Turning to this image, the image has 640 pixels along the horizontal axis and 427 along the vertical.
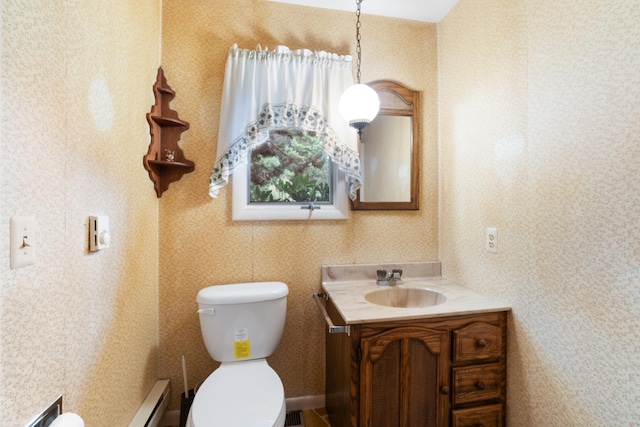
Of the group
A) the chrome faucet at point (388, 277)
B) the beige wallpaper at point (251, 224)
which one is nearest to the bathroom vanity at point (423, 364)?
the chrome faucet at point (388, 277)

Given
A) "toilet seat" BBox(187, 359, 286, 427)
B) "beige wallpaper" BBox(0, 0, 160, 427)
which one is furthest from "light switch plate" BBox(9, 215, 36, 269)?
"toilet seat" BBox(187, 359, 286, 427)

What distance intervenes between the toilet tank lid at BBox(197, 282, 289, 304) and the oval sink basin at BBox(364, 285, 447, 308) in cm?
52

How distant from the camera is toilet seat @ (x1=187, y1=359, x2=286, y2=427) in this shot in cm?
102

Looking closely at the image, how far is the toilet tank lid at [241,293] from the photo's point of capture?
1395mm

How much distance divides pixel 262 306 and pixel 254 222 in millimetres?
486

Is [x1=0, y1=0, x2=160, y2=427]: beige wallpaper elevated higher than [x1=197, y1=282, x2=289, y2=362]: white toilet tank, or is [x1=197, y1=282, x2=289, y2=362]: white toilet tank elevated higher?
[x1=0, y1=0, x2=160, y2=427]: beige wallpaper

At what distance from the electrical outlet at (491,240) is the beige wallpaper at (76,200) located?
5.65 feet

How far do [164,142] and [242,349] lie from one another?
1.21 meters

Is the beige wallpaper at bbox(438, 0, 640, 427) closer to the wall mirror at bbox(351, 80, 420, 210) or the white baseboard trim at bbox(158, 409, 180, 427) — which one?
the wall mirror at bbox(351, 80, 420, 210)

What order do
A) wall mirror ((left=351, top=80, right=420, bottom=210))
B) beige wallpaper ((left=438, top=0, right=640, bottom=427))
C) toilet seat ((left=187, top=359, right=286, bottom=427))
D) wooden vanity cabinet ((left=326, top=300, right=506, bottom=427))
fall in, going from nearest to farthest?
beige wallpaper ((left=438, top=0, right=640, bottom=427)), toilet seat ((left=187, top=359, right=286, bottom=427)), wooden vanity cabinet ((left=326, top=300, right=506, bottom=427)), wall mirror ((left=351, top=80, right=420, bottom=210))

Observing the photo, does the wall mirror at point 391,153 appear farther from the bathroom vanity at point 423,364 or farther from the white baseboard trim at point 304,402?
the white baseboard trim at point 304,402

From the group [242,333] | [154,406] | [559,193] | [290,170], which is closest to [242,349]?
[242,333]

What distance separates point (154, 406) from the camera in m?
1.37

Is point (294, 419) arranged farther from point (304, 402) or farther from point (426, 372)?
point (426, 372)
